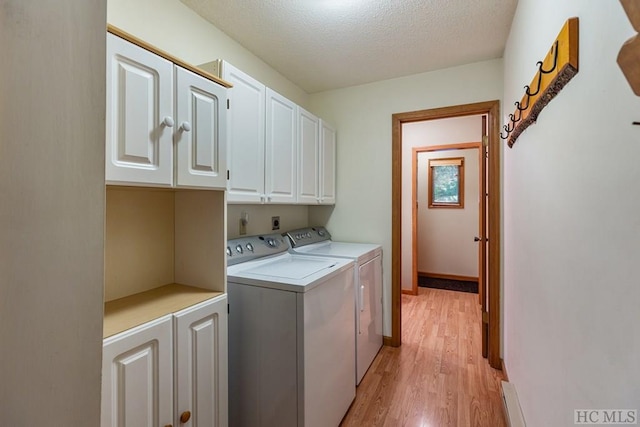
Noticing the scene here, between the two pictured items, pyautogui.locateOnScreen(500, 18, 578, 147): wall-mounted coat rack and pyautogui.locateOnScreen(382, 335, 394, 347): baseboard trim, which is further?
pyautogui.locateOnScreen(382, 335, 394, 347): baseboard trim

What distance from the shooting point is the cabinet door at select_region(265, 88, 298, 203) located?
1945 mm

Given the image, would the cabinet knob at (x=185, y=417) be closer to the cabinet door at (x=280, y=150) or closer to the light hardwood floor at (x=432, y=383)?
the light hardwood floor at (x=432, y=383)

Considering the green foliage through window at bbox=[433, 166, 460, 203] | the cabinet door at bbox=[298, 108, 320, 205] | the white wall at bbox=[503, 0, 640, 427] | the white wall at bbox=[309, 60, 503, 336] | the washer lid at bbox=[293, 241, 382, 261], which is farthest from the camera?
the green foliage through window at bbox=[433, 166, 460, 203]

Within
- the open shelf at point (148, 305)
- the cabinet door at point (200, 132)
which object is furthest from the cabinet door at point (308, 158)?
the open shelf at point (148, 305)

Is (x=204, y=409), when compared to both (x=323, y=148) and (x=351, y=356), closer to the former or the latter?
(x=351, y=356)

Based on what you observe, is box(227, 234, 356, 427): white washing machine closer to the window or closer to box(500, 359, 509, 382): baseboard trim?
box(500, 359, 509, 382): baseboard trim

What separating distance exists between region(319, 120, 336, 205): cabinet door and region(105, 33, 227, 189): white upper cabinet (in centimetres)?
136

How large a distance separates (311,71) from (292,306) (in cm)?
204

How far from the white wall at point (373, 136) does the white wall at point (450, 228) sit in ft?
7.02

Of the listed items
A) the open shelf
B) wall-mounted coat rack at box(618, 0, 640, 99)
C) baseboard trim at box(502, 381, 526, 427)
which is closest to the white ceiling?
wall-mounted coat rack at box(618, 0, 640, 99)

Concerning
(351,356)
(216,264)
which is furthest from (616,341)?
(351,356)

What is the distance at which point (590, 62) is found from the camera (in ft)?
2.53

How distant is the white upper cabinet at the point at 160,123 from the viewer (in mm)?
983

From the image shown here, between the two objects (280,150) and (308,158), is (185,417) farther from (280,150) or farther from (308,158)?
(308,158)
